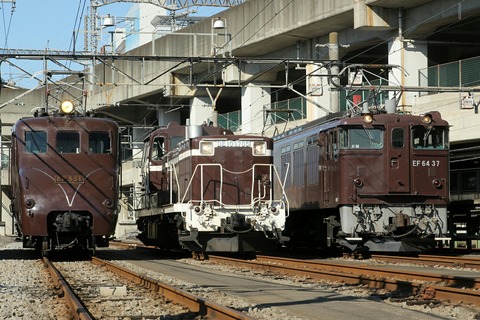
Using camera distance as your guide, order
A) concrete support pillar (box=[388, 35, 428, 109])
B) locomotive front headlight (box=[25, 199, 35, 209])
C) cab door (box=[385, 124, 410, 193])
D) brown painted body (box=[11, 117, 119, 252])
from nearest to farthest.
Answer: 1. locomotive front headlight (box=[25, 199, 35, 209])
2. brown painted body (box=[11, 117, 119, 252])
3. cab door (box=[385, 124, 410, 193])
4. concrete support pillar (box=[388, 35, 428, 109])

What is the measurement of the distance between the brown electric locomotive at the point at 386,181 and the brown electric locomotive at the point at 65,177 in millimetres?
5538

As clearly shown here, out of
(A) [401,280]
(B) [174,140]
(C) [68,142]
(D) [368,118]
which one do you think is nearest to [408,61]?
(B) [174,140]

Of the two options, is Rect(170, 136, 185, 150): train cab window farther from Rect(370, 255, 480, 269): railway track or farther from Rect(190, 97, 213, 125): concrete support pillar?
Rect(190, 97, 213, 125): concrete support pillar

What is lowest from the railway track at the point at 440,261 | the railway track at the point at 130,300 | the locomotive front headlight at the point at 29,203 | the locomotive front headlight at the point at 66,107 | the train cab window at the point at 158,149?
the railway track at the point at 130,300

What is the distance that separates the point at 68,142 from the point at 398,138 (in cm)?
813

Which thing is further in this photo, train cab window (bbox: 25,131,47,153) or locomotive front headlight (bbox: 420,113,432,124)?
locomotive front headlight (bbox: 420,113,432,124)

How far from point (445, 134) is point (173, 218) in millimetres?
7128

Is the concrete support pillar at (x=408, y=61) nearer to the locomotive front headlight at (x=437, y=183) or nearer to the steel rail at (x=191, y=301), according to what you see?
the locomotive front headlight at (x=437, y=183)

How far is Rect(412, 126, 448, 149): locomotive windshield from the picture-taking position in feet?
71.4

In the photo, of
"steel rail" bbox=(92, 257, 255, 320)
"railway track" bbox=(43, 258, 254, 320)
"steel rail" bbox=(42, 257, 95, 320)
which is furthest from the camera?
"railway track" bbox=(43, 258, 254, 320)

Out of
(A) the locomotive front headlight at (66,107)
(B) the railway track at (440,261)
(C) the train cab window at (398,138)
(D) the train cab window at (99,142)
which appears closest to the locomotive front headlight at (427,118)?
(C) the train cab window at (398,138)

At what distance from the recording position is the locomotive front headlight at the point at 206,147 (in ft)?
69.8

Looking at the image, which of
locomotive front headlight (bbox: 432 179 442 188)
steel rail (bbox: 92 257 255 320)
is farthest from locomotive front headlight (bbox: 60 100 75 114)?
locomotive front headlight (bbox: 432 179 442 188)

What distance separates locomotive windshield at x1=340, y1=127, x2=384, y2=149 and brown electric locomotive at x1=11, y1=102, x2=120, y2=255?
5.69 metres
